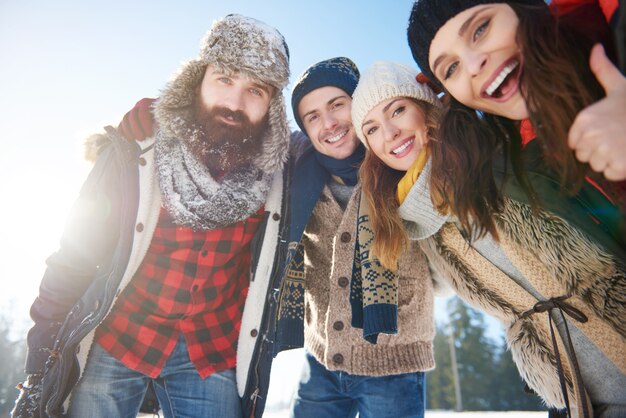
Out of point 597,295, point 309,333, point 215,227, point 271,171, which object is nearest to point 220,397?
point 309,333

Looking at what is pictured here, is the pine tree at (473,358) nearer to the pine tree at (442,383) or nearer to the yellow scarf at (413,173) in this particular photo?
the pine tree at (442,383)

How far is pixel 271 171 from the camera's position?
3.02m

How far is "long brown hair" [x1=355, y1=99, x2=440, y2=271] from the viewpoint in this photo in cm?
251

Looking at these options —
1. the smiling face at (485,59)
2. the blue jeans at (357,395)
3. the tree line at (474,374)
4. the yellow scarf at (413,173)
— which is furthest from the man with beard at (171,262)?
the tree line at (474,374)

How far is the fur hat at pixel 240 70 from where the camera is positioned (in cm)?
295

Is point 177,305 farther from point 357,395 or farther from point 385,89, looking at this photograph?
point 385,89

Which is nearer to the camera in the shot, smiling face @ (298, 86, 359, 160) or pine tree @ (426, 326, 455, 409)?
smiling face @ (298, 86, 359, 160)

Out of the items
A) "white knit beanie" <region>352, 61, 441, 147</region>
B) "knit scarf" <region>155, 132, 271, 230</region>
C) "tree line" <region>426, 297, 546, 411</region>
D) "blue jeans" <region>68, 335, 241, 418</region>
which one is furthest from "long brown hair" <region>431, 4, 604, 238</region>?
"tree line" <region>426, 297, 546, 411</region>

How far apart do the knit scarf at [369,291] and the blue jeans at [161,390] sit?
987 millimetres

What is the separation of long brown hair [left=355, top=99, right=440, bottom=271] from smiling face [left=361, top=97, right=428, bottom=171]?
0.21 ft

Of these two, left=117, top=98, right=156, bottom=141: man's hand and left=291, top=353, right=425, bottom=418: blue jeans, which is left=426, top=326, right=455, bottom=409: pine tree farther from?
left=117, top=98, right=156, bottom=141: man's hand

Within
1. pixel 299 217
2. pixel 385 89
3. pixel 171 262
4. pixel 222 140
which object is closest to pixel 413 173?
pixel 385 89

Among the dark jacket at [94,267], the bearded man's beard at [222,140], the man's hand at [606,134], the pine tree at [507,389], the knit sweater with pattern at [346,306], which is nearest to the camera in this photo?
the man's hand at [606,134]

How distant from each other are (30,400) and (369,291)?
82.3 inches
